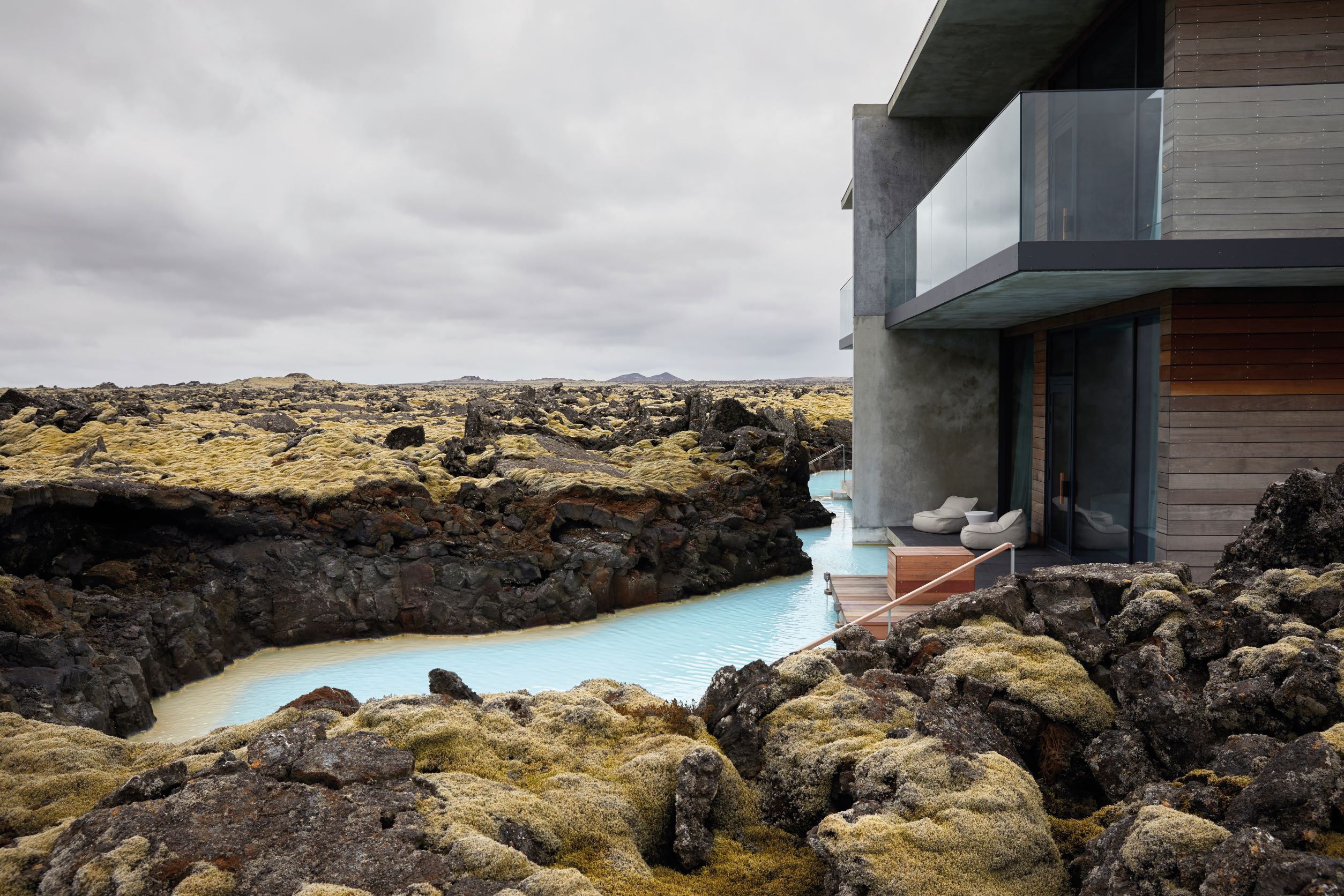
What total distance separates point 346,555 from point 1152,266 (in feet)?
40.5

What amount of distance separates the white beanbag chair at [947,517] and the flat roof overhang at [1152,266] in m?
6.48

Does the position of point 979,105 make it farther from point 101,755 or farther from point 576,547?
point 101,755

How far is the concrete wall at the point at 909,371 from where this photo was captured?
16.2 m

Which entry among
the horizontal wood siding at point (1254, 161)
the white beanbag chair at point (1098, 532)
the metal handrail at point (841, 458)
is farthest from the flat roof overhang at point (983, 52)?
the metal handrail at point (841, 458)

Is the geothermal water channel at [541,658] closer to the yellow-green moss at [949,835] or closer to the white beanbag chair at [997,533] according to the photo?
the white beanbag chair at [997,533]

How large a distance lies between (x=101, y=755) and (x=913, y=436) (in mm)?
14570

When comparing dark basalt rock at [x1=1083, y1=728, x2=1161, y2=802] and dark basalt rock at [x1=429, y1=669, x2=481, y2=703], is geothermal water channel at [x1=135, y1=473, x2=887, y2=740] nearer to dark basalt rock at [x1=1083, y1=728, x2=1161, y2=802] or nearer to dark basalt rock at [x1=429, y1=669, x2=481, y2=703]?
dark basalt rock at [x1=429, y1=669, x2=481, y2=703]

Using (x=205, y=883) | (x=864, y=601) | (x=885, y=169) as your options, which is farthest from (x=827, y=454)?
(x=205, y=883)

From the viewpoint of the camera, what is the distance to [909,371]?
647 inches

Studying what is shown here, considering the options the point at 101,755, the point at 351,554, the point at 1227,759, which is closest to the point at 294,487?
the point at 351,554

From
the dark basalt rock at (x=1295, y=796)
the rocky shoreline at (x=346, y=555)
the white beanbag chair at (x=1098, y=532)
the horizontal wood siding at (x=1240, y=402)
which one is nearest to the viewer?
the dark basalt rock at (x=1295, y=796)

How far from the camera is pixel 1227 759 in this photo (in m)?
4.06

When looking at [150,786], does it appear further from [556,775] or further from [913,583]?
[913,583]

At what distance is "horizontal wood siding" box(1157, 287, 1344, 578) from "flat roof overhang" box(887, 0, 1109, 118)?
4790mm
